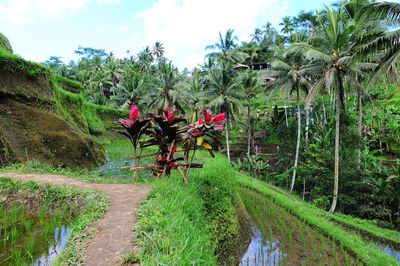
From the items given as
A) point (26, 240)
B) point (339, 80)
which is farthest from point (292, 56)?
point (26, 240)

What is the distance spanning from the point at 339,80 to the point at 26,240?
13.2m

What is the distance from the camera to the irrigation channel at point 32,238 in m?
2.23

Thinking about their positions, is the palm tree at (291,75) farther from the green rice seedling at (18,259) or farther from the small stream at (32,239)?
the green rice seedling at (18,259)

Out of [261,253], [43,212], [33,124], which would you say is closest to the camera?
[43,212]

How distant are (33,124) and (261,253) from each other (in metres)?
8.56

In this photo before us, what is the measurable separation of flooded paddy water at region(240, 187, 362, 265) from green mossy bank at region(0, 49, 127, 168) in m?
7.08

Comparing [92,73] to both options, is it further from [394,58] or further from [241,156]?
[394,58]

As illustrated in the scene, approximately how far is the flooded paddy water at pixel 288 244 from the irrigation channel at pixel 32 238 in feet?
11.2

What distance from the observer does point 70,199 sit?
372 centimetres

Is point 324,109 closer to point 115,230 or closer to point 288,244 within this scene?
point 288,244

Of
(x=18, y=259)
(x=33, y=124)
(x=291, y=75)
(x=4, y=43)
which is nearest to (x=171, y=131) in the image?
(x=18, y=259)

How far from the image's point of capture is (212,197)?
441cm

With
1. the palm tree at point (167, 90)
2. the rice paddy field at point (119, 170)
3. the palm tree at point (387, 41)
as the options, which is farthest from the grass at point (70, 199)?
the palm tree at point (167, 90)

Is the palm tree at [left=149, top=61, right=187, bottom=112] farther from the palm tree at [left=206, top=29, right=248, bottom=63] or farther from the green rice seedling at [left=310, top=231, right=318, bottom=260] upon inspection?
the green rice seedling at [left=310, top=231, right=318, bottom=260]
